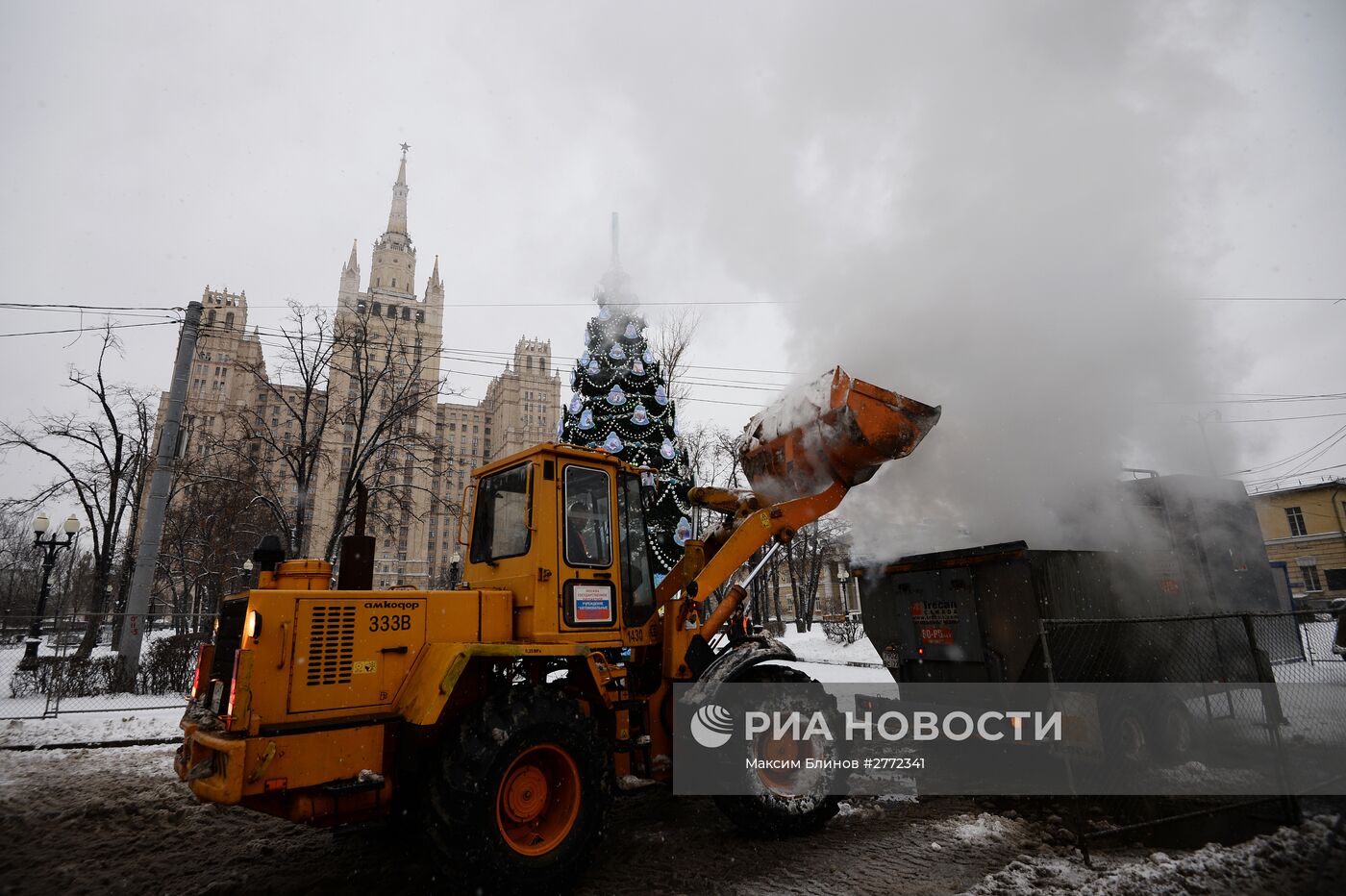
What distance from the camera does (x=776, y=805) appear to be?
5.18 meters

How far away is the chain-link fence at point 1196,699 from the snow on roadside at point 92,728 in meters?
12.0

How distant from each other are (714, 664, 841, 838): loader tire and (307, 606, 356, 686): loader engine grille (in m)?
2.96

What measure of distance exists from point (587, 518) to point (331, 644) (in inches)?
80.5

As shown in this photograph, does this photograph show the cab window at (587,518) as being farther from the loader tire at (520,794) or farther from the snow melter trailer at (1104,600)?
the snow melter trailer at (1104,600)

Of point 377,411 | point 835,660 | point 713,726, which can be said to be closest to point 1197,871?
point 713,726

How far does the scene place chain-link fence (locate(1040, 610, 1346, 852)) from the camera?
20.3 ft

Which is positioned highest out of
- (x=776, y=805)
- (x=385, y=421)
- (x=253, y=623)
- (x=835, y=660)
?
(x=385, y=421)

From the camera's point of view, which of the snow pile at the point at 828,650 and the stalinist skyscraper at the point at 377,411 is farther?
the snow pile at the point at 828,650

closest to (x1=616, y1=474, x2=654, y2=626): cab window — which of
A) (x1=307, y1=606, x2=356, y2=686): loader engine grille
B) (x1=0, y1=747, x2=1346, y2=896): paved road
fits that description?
(x1=0, y1=747, x2=1346, y2=896): paved road

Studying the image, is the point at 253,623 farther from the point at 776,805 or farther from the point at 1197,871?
the point at 1197,871

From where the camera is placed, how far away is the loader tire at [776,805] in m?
5.13

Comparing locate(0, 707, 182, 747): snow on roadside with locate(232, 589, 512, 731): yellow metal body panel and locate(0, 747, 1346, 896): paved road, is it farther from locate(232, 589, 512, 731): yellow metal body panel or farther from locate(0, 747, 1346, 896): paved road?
locate(232, 589, 512, 731): yellow metal body panel

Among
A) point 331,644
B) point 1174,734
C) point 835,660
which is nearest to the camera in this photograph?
point 331,644

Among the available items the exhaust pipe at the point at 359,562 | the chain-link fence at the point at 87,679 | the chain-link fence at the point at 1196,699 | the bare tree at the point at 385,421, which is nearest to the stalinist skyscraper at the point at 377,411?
the bare tree at the point at 385,421
